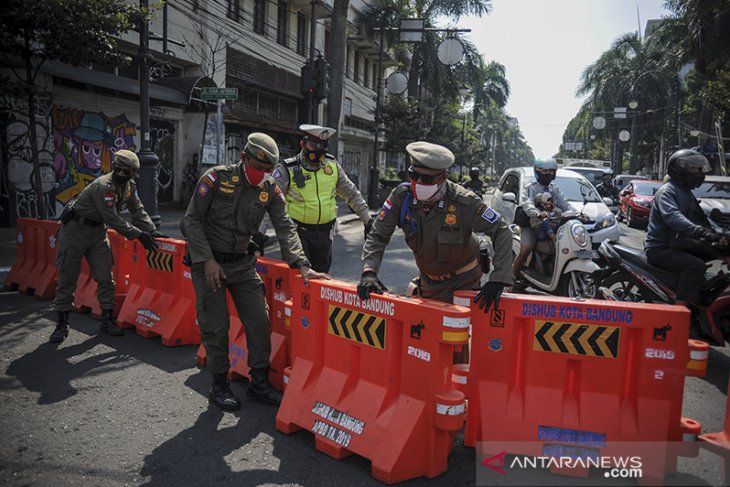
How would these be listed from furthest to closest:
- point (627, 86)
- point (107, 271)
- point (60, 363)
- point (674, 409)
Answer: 1. point (627, 86)
2. point (107, 271)
3. point (60, 363)
4. point (674, 409)

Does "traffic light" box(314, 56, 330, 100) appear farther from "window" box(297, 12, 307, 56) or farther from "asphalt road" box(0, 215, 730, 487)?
"window" box(297, 12, 307, 56)

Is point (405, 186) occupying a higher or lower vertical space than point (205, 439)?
higher

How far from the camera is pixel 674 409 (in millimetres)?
3035

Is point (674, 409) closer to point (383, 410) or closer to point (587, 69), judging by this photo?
point (383, 410)

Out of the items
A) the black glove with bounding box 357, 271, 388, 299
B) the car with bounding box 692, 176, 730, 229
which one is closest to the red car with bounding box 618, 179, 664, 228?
the car with bounding box 692, 176, 730, 229

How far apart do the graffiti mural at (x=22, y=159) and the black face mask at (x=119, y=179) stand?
7.43 m

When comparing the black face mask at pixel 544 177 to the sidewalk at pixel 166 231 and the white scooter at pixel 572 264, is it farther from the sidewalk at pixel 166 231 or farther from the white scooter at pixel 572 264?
the sidewalk at pixel 166 231

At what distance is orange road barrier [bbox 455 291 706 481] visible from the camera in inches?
119

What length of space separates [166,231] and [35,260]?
5.33m

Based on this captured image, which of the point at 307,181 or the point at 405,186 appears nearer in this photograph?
the point at 405,186

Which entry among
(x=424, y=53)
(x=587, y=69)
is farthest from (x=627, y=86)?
(x=424, y=53)

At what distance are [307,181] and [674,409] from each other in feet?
11.1

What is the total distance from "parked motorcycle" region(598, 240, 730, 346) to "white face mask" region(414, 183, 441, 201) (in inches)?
114

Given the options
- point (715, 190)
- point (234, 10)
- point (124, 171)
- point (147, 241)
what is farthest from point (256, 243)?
point (234, 10)
